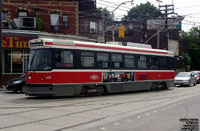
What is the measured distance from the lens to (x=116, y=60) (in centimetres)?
1891

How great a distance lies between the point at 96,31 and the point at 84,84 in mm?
28075

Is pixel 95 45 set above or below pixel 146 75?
above

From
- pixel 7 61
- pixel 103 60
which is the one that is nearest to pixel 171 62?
pixel 103 60

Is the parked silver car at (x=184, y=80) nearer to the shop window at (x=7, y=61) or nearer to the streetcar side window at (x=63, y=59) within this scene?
the shop window at (x=7, y=61)

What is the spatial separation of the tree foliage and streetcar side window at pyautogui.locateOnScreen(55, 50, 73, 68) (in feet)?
176

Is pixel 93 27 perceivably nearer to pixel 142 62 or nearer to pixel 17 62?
pixel 17 62

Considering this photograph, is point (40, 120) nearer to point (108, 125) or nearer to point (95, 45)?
point (108, 125)

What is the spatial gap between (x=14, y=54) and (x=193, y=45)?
169 feet

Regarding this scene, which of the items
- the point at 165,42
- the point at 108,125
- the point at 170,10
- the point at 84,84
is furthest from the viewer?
the point at 165,42

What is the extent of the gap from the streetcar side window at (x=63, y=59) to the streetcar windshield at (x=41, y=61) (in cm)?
41

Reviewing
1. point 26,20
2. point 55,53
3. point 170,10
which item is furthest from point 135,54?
point 170,10

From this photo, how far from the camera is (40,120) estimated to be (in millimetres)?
9523

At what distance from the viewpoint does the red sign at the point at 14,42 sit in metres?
27.0

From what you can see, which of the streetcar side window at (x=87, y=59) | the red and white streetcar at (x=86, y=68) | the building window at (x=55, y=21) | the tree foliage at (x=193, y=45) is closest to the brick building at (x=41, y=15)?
the building window at (x=55, y=21)
